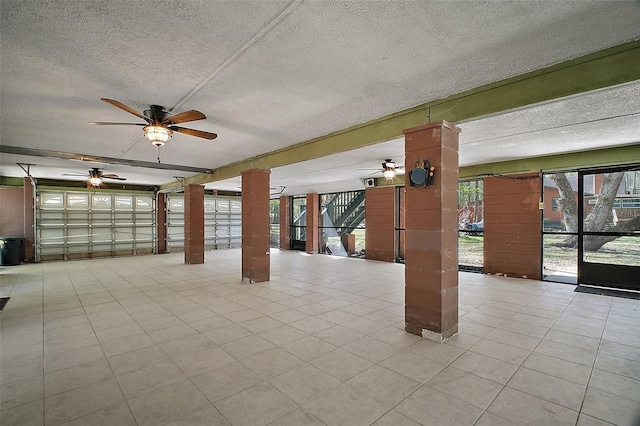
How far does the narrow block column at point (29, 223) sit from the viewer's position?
984 cm

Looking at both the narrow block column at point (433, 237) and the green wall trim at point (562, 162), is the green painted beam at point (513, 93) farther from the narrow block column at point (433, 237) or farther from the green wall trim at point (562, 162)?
the green wall trim at point (562, 162)

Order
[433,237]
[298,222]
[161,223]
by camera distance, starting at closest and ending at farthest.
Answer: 1. [433,237]
2. [161,223]
3. [298,222]

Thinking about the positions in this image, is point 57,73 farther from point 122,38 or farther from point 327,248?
Answer: point 327,248

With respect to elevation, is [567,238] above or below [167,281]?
above

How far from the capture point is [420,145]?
3646mm

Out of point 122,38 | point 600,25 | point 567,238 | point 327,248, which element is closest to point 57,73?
point 122,38

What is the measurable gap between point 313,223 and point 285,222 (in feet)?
6.91

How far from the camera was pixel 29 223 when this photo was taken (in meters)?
9.91

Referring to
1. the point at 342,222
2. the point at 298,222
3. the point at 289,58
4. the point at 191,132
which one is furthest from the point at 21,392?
the point at 298,222

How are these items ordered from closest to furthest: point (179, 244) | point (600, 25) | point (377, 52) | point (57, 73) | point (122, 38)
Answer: point (600, 25), point (122, 38), point (377, 52), point (57, 73), point (179, 244)

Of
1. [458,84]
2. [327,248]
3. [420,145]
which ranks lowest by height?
[327,248]

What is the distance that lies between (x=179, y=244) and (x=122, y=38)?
12.5m

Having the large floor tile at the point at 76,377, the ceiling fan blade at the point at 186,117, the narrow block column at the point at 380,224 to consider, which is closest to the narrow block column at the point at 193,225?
the narrow block column at the point at 380,224

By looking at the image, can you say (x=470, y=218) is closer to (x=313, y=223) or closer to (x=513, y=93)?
(x=313, y=223)
